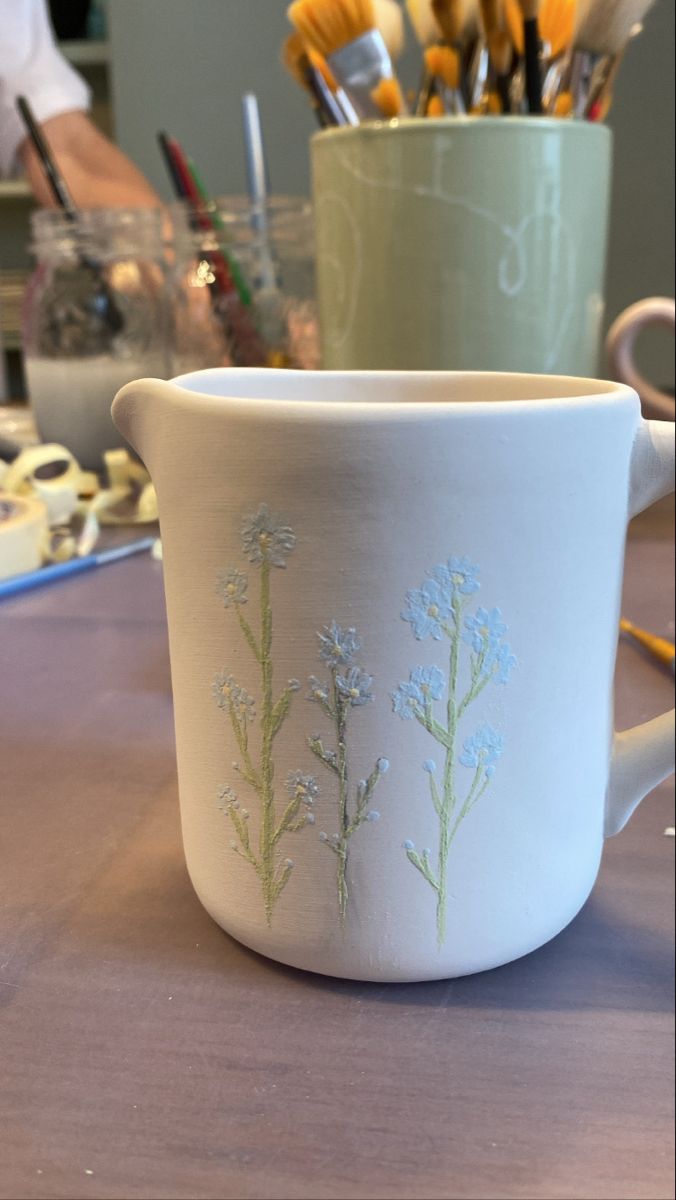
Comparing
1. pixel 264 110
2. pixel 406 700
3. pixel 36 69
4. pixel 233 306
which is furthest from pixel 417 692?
pixel 36 69

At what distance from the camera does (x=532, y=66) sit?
14.8 inches

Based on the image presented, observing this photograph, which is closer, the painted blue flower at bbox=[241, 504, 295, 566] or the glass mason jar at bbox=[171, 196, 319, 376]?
the painted blue flower at bbox=[241, 504, 295, 566]

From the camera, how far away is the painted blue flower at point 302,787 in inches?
5.8

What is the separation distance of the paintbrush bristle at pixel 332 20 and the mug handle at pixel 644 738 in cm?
29

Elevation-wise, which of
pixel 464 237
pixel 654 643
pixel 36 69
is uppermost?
pixel 36 69

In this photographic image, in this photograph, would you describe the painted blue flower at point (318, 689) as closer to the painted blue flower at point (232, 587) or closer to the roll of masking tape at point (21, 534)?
the painted blue flower at point (232, 587)

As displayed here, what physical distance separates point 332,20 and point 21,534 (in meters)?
0.22

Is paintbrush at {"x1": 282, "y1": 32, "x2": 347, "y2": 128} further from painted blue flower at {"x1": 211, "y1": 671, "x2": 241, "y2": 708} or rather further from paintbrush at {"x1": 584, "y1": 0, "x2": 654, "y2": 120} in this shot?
painted blue flower at {"x1": 211, "y1": 671, "x2": 241, "y2": 708}

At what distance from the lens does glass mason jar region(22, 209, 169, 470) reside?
0.48 metres

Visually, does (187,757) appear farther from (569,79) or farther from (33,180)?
(33,180)

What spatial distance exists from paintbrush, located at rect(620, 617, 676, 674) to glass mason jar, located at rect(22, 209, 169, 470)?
0.27m

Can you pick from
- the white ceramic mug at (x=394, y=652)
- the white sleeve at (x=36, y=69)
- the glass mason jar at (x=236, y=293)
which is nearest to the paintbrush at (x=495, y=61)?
the glass mason jar at (x=236, y=293)

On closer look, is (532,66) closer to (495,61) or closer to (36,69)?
(495,61)

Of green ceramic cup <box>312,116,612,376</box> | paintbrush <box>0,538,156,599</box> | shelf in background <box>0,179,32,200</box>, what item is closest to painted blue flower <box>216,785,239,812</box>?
paintbrush <box>0,538,156,599</box>
